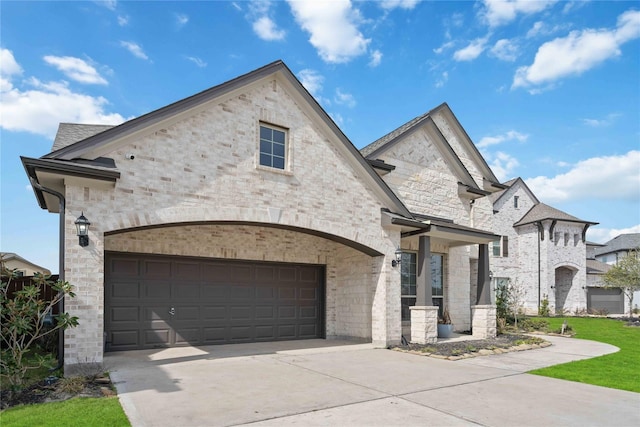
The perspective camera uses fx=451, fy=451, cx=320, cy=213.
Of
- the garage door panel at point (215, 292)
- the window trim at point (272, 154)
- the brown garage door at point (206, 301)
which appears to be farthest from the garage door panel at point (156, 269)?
the window trim at point (272, 154)

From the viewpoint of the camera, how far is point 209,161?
994 cm

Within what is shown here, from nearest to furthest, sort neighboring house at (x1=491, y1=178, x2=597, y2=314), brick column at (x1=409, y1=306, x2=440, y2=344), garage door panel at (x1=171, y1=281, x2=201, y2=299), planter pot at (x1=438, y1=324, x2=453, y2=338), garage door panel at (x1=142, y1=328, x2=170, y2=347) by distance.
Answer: garage door panel at (x1=142, y1=328, x2=170, y2=347), garage door panel at (x1=171, y1=281, x2=201, y2=299), brick column at (x1=409, y1=306, x2=440, y2=344), planter pot at (x1=438, y1=324, x2=453, y2=338), neighboring house at (x1=491, y1=178, x2=597, y2=314)

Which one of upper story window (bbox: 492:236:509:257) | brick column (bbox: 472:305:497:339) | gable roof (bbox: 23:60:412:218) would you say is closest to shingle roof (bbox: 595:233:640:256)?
upper story window (bbox: 492:236:509:257)

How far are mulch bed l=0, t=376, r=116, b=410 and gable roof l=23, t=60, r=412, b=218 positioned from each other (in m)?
3.69

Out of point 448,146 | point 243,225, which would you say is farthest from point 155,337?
point 448,146

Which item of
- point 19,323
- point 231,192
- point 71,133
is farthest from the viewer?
point 71,133

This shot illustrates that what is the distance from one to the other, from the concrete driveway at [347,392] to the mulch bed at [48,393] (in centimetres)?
32

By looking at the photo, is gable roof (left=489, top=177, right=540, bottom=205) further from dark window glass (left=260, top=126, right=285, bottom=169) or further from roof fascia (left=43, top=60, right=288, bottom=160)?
roof fascia (left=43, top=60, right=288, bottom=160)

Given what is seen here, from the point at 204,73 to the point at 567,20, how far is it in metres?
10.6

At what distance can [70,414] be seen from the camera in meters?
5.76

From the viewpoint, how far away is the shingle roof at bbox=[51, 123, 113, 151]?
9.39 m

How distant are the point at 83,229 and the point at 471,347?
10.1m

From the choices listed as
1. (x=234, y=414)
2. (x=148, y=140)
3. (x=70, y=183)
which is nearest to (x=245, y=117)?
(x=148, y=140)

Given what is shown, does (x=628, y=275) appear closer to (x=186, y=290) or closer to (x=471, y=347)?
(x=471, y=347)
